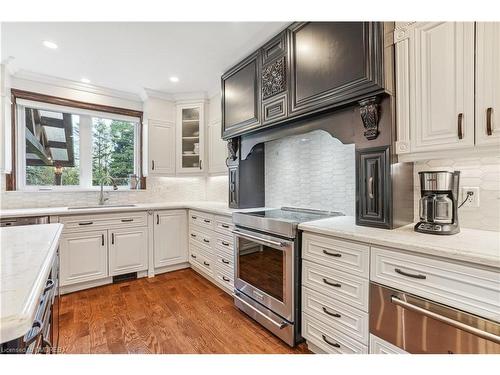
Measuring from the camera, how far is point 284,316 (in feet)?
5.79

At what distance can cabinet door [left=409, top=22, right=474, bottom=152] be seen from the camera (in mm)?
1226

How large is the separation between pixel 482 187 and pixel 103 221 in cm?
341

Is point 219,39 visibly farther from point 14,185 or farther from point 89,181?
point 14,185

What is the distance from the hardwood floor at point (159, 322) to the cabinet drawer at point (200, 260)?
194 millimetres

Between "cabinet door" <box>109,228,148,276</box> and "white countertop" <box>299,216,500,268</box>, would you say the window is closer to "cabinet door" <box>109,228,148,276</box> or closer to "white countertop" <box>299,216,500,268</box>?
"cabinet door" <box>109,228,148,276</box>


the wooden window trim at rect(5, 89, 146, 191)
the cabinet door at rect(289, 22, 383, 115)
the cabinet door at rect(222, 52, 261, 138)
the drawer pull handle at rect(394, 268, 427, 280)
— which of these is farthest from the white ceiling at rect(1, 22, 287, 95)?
the drawer pull handle at rect(394, 268, 427, 280)

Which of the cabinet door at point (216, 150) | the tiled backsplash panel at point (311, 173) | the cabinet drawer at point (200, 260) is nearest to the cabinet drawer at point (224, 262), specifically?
Answer: the cabinet drawer at point (200, 260)

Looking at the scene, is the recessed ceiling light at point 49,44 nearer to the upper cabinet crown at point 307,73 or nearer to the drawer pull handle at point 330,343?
the upper cabinet crown at point 307,73

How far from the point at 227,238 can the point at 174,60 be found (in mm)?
2014

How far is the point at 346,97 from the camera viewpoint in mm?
1588

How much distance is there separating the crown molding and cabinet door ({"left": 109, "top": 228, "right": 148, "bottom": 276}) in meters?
1.97

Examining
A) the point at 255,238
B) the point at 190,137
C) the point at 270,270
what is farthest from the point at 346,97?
the point at 190,137

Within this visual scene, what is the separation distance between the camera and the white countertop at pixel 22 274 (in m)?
0.54
